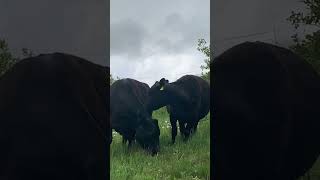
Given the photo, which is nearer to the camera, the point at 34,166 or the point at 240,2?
the point at 34,166

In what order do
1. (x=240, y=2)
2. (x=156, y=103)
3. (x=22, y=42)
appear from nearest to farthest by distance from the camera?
1. (x=22, y=42)
2. (x=240, y=2)
3. (x=156, y=103)

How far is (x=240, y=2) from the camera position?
4.00 meters

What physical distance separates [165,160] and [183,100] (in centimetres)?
113

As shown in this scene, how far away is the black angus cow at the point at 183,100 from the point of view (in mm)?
5687

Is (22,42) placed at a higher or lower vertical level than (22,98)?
higher

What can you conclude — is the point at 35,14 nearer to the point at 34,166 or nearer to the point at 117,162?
the point at 34,166

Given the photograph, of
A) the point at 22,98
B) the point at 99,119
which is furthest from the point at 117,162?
the point at 22,98

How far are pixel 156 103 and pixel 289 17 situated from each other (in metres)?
2.13

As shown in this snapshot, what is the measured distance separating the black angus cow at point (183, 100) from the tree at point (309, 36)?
198 cm

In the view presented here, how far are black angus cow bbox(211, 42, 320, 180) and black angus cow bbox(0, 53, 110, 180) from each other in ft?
2.83

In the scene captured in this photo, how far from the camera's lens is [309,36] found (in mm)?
3932

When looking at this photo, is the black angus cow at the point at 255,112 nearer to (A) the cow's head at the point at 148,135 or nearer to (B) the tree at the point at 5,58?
(B) the tree at the point at 5,58

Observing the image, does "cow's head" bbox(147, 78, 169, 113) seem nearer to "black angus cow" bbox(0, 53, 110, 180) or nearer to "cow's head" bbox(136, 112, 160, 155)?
"cow's head" bbox(136, 112, 160, 155)

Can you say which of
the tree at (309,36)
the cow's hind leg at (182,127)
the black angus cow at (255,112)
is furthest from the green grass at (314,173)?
the cow's hind leg at (182,127)
